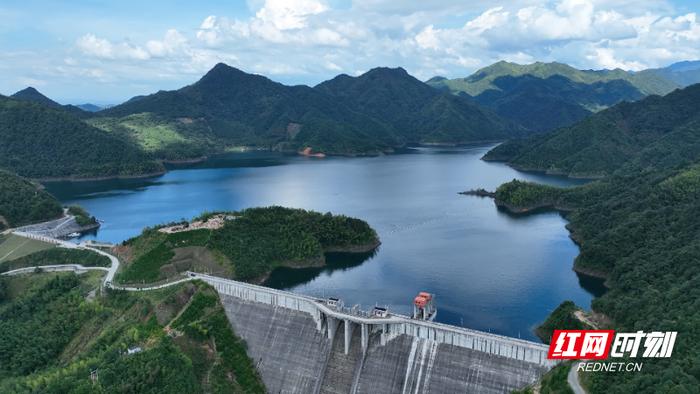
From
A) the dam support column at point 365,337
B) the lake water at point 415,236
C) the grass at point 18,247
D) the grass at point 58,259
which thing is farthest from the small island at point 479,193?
the grass at point 18,247

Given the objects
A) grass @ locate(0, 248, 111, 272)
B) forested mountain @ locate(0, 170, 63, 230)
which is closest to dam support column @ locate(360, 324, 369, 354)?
grass @ locate(0, 248, 111, 272)

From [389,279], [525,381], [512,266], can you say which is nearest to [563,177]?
[512,266]

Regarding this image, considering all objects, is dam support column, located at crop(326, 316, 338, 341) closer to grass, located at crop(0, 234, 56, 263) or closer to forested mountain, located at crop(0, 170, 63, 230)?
grass, located at crop(0, 234, 56, 263)

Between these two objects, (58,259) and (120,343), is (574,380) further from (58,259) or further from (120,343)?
(58,259)

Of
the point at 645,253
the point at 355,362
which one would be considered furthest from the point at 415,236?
the point at 355,362

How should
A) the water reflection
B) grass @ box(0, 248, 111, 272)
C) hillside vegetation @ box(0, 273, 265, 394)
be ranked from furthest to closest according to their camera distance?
the water reflection
grass @ box(0, 248, 111, 272)
hillside vegetation @ box(0, 273, 265, 394)

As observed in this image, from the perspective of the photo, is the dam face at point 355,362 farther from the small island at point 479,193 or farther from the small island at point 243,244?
the small island at point 479,193
